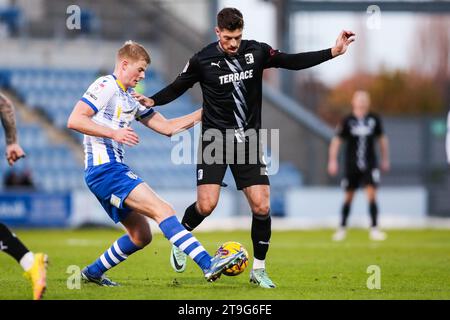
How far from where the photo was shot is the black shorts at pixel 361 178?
16.3m

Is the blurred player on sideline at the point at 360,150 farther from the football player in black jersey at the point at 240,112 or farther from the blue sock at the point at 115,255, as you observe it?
the blue sock at the point at 115,255

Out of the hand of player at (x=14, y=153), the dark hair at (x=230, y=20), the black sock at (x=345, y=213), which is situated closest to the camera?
the hand of player at (x=14, y=153)

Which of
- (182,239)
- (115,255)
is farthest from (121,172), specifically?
(115,255)

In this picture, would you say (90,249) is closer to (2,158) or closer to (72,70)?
(2,158)

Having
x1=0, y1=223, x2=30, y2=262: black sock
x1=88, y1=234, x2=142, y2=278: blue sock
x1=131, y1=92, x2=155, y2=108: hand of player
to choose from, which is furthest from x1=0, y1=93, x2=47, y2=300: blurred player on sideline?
x1=131, y1=92, x2=155, y2=108: hand of player

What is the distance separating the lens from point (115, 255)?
27.6 feet

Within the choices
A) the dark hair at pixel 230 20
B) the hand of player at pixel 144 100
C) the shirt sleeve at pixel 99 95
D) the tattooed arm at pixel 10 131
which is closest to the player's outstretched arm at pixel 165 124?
the hand of player at pixel 144 100

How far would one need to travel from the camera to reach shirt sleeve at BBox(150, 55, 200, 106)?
8703mm

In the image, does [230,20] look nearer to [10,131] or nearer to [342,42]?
[342,42]

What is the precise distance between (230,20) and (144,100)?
1096 millimetres

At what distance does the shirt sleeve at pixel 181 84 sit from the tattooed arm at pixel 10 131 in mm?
1411

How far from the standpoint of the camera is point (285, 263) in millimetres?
11055
